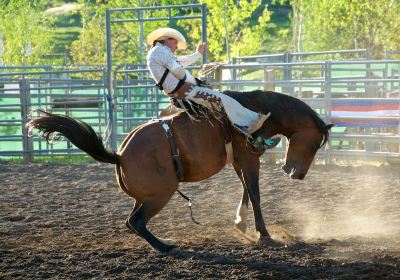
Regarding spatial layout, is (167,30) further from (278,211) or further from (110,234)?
(278,211)

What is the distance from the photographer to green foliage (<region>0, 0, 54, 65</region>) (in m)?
25.3

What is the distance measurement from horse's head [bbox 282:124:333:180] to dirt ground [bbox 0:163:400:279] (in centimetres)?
59

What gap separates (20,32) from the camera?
25.7 m

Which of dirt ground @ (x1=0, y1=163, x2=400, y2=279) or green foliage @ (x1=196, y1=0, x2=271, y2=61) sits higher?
green foliage @ (x1=196, y1=0, x2=271, y2=61)

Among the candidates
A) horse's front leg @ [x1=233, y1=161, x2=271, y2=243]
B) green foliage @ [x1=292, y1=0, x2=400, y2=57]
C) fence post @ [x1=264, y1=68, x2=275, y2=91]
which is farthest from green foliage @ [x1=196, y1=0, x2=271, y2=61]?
horse's front leg @ [x1=233, y1=161, x2=271, y2=243]

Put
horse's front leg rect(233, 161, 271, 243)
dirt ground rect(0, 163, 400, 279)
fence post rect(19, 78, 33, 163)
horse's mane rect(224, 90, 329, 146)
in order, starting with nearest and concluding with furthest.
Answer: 1. dirt ground rect(0, 163, 400, 279)
2. horse's front leg rect(233, 161, 271, 243)
3. horse's mane rect(224, 90, 329, 146)
4. fence post rect(19, 78, 33, 163)

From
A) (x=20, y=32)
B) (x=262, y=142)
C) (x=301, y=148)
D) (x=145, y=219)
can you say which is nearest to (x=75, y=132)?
(x=145, y=219)

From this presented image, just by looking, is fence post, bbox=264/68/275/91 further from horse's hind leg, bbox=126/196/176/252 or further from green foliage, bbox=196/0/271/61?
green foliage, bbox=196/0/271/61

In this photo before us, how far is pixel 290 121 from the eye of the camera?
6.76m

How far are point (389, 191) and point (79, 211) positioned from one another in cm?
368

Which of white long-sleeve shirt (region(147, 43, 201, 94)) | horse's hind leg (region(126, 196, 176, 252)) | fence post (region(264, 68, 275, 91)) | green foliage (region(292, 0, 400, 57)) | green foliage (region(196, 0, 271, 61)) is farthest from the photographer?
green foliage (region(196, 0, 271, 61))

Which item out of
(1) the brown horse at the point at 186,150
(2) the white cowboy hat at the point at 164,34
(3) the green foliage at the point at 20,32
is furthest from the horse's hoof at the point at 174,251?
(3) the green foliage at the point at 20,32

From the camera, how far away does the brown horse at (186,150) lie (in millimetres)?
6184

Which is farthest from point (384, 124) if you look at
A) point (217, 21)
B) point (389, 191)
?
point (217, 21)
